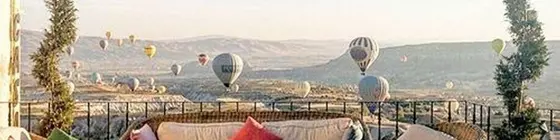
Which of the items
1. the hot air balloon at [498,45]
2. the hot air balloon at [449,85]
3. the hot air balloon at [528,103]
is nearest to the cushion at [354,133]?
the hot air balloon at [528,103]

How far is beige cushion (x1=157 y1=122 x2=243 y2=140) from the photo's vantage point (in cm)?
349

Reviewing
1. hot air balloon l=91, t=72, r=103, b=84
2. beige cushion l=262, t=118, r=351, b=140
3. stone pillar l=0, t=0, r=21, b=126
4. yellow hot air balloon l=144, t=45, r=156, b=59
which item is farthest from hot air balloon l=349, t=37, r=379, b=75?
hot air balloon l=91, t=72, r=103, b=84

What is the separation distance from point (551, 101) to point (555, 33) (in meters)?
3.26

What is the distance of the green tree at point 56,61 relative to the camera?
34.9 feet

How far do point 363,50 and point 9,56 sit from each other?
228 inches

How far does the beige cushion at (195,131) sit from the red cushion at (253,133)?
0.10 meters

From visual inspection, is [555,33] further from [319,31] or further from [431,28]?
[319,31]

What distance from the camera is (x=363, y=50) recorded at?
12430 millimetres

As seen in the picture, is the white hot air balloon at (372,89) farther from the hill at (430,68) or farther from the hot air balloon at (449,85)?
the hot air balloon at (449,85)

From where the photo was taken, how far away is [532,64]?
10516 mm

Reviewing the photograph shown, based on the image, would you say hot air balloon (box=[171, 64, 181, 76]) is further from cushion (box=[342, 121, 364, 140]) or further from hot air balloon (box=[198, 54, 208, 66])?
cushion (box=[342, 121, 364, 140])

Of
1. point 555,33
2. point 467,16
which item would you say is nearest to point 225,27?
point 467,16

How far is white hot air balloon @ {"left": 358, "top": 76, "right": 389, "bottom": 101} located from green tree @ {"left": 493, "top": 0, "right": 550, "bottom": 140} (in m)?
2.05

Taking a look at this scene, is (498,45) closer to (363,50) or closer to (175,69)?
(363,50)
